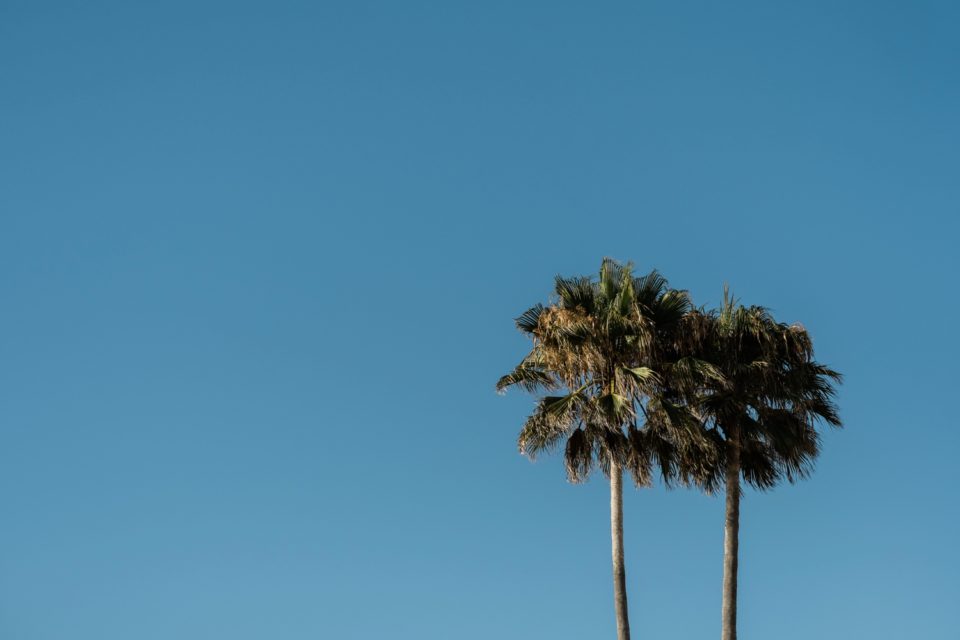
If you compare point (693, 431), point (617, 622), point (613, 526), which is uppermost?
point (693, 431)

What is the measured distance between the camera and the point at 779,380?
38781 millimetres

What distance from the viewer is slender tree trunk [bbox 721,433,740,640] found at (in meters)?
36.5

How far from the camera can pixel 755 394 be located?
127 ft

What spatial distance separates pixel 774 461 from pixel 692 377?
3987mm

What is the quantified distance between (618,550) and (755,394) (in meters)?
6.14

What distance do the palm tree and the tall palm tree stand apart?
5.09 ft

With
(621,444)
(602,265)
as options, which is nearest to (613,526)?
(621,444)

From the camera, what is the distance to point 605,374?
37.1 metres

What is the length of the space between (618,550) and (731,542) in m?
3.48

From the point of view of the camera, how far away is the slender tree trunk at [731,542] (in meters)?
36.5

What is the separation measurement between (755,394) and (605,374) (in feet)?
14.9

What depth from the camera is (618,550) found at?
3597 centimetres

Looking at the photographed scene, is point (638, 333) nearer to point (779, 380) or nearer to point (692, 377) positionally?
point (692, 377)

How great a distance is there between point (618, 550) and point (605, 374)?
181 inches
